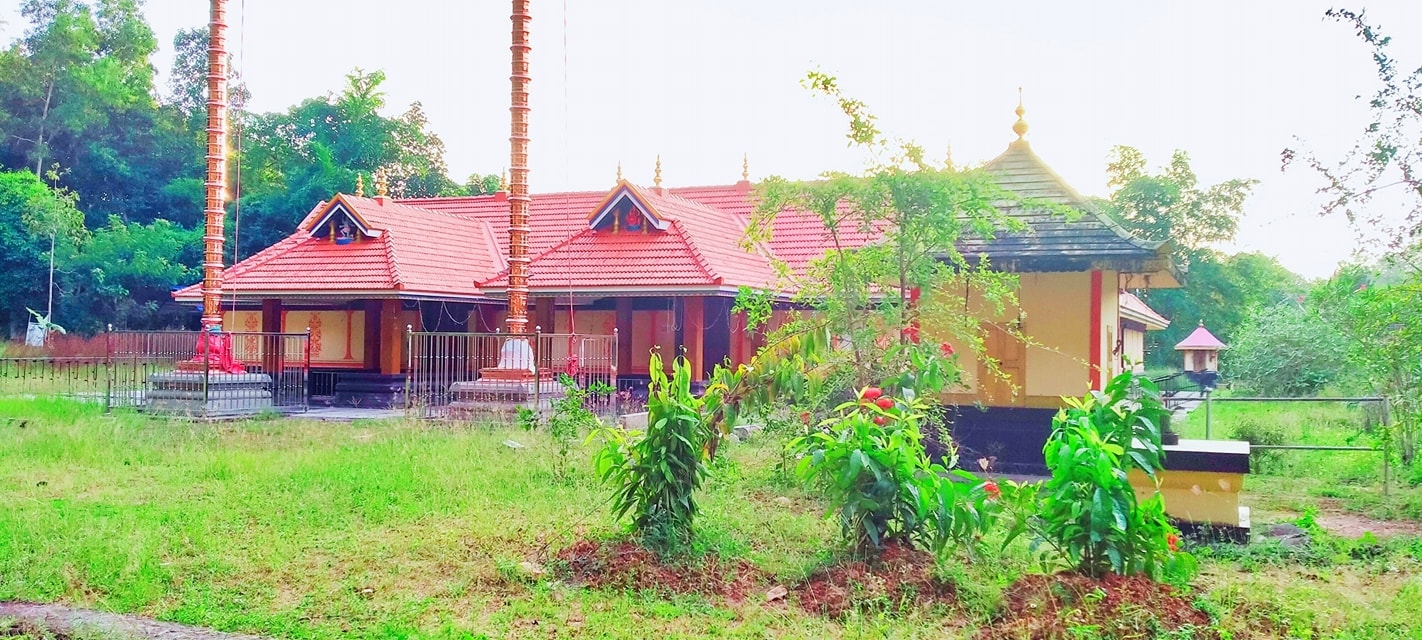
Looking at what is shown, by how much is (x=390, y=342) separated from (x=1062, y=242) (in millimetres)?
13157

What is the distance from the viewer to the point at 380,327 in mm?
19484

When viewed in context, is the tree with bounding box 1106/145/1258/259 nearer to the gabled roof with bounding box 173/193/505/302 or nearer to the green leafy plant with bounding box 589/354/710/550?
the gabled roof with bounding box 173/193/505/302

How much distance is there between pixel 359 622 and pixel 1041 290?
8517 mm

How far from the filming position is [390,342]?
19438 millimetres

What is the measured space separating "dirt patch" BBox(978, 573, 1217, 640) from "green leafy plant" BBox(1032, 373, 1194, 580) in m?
0.12

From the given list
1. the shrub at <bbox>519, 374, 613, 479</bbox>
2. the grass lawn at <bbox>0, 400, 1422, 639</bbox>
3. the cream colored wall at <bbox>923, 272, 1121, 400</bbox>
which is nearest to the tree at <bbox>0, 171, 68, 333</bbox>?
the grass lawn at <bbox>0, 400, 1422, 639</bbox>

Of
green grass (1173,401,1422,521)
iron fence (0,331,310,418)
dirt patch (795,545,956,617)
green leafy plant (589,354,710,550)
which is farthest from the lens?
iron fence (0,331,310,418)

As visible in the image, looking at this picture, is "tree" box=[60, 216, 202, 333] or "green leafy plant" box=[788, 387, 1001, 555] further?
"tree" box=[60, 216, 202, 333]

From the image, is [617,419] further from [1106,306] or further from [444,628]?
[444,628]

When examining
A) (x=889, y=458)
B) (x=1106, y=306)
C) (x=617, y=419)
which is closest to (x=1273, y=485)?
(x=1106, y=306)

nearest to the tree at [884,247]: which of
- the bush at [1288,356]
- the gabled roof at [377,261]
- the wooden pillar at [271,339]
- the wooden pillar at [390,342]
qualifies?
the gabled roof at [377,261]

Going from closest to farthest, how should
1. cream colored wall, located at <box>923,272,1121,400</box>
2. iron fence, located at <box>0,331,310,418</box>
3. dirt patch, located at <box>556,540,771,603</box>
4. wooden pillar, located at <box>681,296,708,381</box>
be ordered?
dirt patch, located at <box>556,540,771,603</box> < cream colored wall, located at <box>923,272,1121,400</box> < iron fence, located at <box>0,331,310,418</box> < wooden pillar, located at <box>681,296,708,381</box>

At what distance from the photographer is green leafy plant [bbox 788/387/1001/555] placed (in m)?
5.41

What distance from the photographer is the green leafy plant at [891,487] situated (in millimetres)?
5406
